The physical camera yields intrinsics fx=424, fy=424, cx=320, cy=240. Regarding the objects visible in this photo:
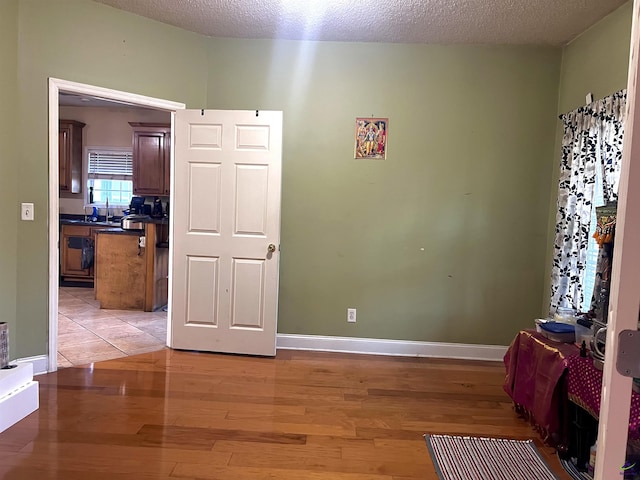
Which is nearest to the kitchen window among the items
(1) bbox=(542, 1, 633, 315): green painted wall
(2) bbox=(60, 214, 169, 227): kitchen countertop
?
(2) bbox=(60, 214, 169, 227): kitchen countertop

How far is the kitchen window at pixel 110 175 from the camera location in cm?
659

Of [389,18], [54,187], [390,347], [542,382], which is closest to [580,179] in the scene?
Answer: [542,382]

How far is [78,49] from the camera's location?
3.14 metres

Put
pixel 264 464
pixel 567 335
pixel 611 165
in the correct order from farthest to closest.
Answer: pixel 611 165
pixel 567 335
pixel 264 464

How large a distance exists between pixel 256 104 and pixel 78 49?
1.38 meters

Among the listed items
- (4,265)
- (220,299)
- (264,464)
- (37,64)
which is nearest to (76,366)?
(4,265)

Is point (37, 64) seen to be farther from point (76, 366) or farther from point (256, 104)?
point (76, 366)

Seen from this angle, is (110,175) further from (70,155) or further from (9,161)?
(9,161)

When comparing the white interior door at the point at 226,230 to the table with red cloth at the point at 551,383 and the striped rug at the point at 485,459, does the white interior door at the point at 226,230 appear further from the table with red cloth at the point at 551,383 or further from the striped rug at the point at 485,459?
the table with red cloth at the point at 551,383

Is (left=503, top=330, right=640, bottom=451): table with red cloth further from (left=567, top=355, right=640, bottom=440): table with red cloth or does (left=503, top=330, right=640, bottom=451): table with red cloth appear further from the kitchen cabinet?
the kitchen cabinet

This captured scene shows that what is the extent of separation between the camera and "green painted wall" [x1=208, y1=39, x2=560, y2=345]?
3.66 meters

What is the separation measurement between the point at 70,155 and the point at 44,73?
12.1 feet

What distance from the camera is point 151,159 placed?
233 inches

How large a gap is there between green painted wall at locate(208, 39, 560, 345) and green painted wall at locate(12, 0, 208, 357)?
2.41ft
